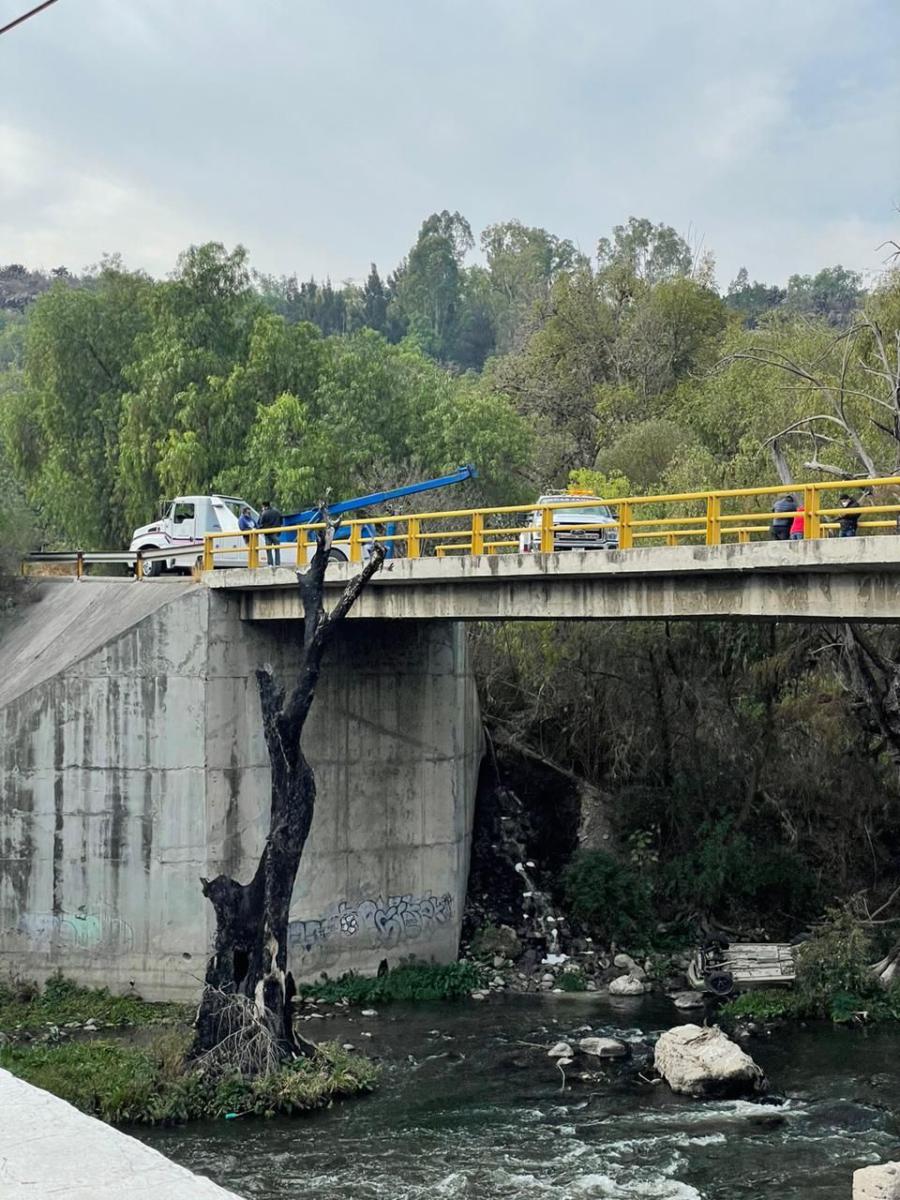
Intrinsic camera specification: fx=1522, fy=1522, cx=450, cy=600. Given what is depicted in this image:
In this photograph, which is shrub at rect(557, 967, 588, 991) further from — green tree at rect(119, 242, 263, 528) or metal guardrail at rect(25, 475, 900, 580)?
green tree at rect(119, 242, 263, 528)

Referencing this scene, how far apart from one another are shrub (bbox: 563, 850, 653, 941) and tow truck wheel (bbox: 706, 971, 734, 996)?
98.1 inches

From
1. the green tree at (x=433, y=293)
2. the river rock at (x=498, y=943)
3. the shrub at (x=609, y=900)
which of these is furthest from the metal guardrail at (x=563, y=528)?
the green tree at (x=433, y=293)

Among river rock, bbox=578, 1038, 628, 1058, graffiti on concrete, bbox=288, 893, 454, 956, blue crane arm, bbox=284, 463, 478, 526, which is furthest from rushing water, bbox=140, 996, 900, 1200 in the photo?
blue crane arm, bbox=284, 463, 478, 526

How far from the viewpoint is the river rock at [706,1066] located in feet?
75.9

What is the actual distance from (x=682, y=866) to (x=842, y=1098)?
10486 mm

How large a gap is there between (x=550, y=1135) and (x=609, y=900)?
11192 millimetres

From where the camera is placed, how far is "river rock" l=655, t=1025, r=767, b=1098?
75.9 feet

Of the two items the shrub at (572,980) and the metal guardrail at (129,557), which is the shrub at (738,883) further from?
the metal guardrail at (129,557)

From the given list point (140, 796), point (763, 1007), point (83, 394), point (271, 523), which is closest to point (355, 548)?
point (271, 523)

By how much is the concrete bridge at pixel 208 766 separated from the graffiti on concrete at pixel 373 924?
0.11 ft

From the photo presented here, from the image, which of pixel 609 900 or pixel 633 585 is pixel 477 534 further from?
pixel 609 900

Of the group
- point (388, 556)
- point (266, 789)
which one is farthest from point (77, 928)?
point (388, 556)

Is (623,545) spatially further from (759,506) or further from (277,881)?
(759,506)

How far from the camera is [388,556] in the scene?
29.0 m
